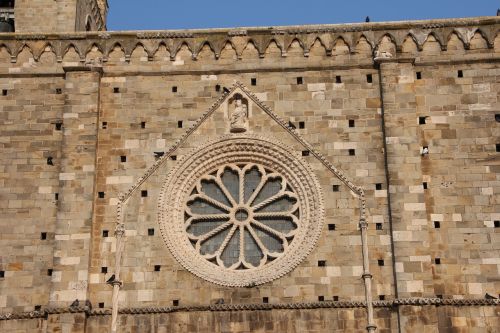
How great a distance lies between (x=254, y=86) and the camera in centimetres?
2128

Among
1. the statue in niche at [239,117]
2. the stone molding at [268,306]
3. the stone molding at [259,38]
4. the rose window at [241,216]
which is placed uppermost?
the stone molding at [259,38]

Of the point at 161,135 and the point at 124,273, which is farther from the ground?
the point at 161,135

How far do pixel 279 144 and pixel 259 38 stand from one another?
8.53 ft

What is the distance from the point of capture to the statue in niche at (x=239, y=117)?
20.7 metres

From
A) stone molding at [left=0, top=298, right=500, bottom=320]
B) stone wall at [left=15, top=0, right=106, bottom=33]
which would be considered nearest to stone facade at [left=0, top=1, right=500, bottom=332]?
stone molding at [left=0, top=298, right=500, bottom=320]

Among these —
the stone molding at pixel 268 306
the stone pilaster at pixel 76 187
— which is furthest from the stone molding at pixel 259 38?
the stone molding at pixel 268 306

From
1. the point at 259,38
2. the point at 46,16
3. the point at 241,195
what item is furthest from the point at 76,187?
the point at 46,16

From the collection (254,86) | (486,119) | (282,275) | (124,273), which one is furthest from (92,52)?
(486,119)

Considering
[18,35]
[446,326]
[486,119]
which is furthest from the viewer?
[18,35]

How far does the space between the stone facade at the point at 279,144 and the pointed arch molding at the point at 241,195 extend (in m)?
0.09

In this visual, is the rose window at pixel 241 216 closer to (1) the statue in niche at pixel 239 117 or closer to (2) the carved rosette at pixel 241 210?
(2) the carved rosette at pixel 241 210

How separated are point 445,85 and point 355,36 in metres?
2.17

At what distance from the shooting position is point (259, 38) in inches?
852

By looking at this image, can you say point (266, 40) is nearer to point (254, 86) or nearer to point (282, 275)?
point (254, 86)
